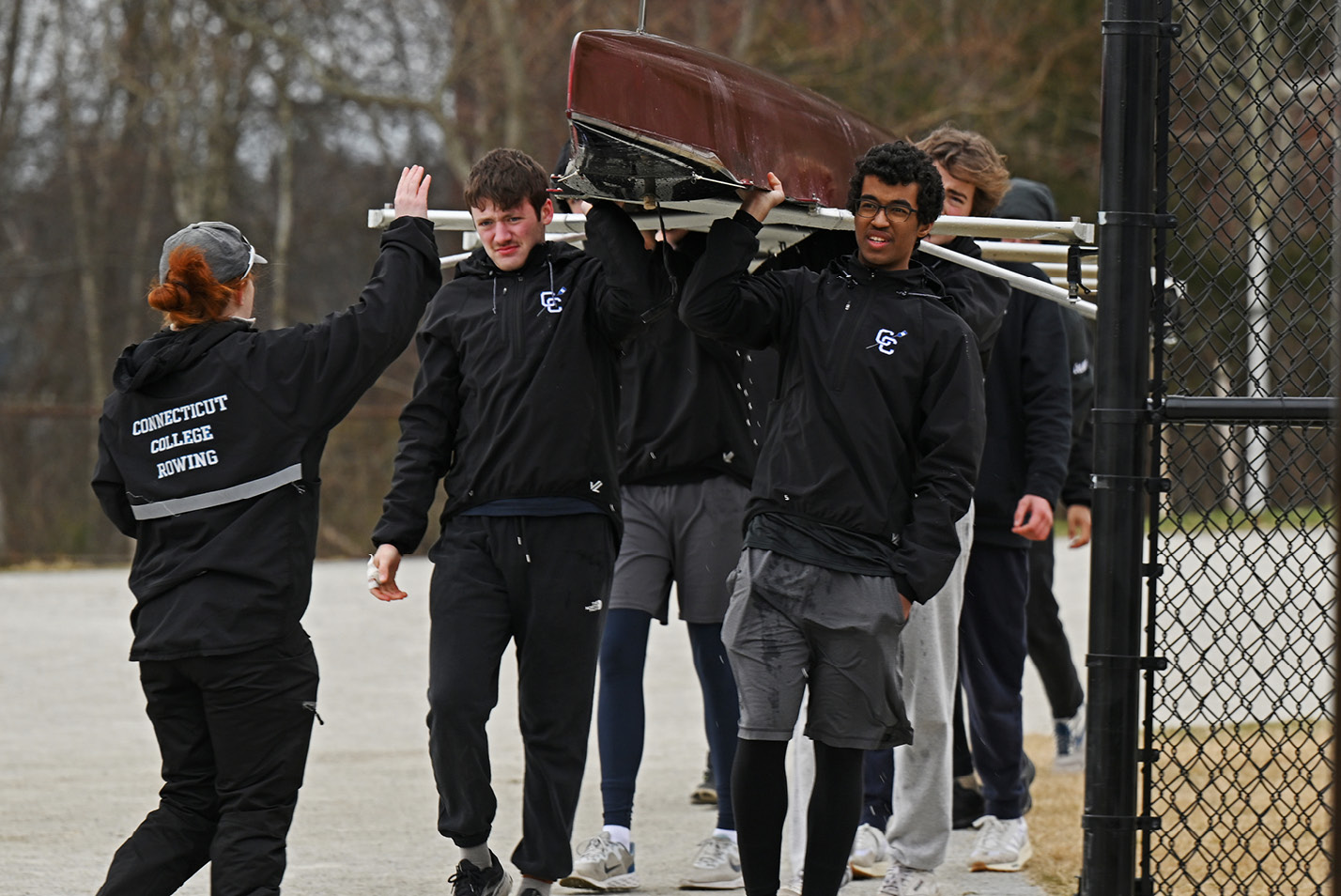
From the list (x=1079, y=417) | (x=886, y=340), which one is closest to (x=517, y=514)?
(x=886, y=340)

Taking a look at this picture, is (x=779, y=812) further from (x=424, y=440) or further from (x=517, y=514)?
(x=424, y=440)

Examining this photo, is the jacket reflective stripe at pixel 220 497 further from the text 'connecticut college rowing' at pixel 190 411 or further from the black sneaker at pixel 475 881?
the black sneaker at pixel 475 881

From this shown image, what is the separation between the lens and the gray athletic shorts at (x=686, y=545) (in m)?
4.80

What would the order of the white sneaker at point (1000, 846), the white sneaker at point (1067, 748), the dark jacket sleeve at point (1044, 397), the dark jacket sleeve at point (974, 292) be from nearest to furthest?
the dark jacket sleeve at point (974, 292), the white sneaker at point (1000, 846), the dark jacket sleeve at point (1044, 397), the white sneaker at point (1067, 748)

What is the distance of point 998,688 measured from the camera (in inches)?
205

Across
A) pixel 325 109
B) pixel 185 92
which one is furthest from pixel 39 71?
pixel 325 109

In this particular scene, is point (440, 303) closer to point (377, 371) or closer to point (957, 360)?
point (377, 371)

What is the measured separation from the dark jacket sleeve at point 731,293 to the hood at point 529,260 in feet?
2.00

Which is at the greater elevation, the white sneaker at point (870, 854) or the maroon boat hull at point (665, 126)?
the maroon boat hull at point (665, 126)

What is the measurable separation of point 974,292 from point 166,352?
7.18 ft

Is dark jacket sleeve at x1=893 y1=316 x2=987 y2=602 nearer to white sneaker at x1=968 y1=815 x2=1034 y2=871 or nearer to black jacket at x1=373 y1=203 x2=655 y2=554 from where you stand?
black jacket at x1=373 y1=203 x2=655 y2=554

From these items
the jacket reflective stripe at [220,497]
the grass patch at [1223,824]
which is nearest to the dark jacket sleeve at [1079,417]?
the grass patch at [1223,824]

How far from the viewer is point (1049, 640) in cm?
626

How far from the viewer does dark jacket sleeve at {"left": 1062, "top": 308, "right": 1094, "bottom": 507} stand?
19.6ft
